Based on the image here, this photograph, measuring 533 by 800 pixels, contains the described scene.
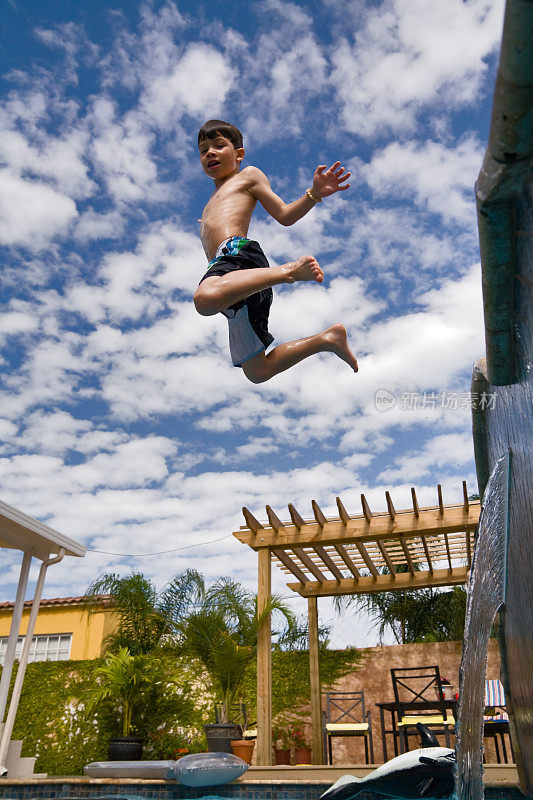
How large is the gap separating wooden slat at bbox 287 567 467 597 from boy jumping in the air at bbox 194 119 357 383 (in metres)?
7.41

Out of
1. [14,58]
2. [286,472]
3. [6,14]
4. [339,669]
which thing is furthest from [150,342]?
[339,669]

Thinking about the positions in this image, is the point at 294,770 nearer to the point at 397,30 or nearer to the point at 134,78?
the point at 397,30

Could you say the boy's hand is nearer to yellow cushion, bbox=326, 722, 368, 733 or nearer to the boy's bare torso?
the boy's bare torso

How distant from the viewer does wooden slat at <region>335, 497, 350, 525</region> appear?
23.2 ft

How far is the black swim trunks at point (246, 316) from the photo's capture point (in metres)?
2.63

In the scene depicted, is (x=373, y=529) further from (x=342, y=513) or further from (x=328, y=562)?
(x=328, y=562)

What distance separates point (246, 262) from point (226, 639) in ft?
21.0

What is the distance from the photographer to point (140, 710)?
28.9 feet

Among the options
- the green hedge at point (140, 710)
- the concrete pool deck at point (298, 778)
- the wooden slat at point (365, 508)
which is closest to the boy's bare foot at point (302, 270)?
the concrete pool deck at point (298, 778)

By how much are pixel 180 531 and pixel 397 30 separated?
2174cm

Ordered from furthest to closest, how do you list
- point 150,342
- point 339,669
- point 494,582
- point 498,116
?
point 150,342, point 339,669, point 494,582, point 498,116

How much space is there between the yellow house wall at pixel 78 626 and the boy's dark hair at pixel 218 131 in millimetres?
12736

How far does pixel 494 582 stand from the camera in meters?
1.75

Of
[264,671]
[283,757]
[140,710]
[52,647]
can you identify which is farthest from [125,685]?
[52,647]
